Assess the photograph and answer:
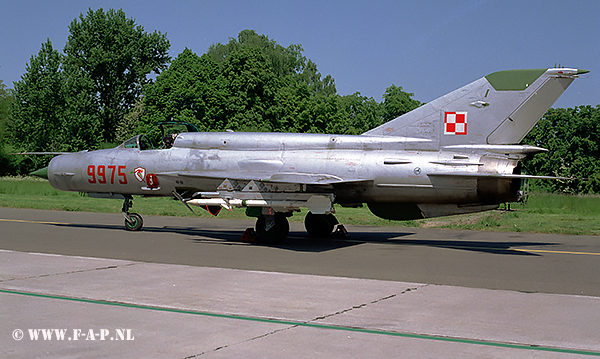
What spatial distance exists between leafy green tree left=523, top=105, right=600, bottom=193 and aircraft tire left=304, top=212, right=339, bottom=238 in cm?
4312

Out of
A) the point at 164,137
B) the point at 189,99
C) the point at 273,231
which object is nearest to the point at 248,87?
the point at 189,99

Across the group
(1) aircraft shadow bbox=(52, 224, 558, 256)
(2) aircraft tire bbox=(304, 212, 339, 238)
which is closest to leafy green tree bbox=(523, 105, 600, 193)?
(1) aircraft shadow bbox=(52, 224, 558, 256)

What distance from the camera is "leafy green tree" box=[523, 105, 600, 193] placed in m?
55.7

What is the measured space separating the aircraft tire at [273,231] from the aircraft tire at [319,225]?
1587 mm

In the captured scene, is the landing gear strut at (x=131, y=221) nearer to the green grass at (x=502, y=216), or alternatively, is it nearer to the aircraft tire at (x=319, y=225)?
the aircraft tire at (x=319, y=225)

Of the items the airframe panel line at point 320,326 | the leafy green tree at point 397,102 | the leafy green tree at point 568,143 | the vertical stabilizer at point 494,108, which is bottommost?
the airframe panel line at point 320,326

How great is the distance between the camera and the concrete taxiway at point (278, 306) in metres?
5.63

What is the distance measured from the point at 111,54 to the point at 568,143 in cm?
5271

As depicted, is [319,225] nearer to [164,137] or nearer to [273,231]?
[273,231]

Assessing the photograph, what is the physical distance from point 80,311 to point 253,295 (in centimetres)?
224

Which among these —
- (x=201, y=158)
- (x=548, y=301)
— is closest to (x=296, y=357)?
(x=548, y=301)

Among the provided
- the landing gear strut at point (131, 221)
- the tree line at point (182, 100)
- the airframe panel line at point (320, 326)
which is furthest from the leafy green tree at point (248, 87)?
the airframe panel line at point (320, 326)

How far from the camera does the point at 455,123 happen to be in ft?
43.7

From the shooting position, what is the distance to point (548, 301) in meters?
7.85
